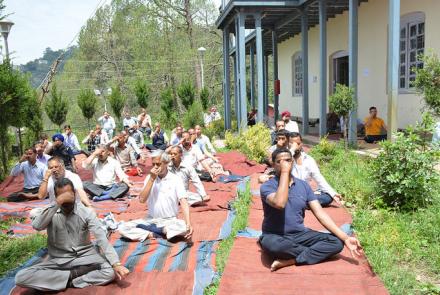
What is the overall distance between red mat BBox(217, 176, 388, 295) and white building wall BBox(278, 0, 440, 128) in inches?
237

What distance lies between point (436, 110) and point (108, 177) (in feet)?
19.0

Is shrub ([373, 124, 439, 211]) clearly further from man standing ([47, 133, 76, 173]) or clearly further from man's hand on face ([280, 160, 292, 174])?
man standing ([47, 133, 76, 173])

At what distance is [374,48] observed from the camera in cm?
1250

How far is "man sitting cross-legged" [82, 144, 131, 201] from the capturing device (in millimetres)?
8008

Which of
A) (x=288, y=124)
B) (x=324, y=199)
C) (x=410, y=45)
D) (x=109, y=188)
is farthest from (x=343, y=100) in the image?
(x=109, y=188)

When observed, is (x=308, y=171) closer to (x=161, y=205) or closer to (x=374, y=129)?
(x=161, y=205)

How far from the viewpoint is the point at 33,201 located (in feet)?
27.4

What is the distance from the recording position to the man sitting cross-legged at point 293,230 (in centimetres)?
418

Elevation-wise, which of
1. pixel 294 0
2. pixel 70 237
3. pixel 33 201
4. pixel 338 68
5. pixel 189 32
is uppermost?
pixel 189 32

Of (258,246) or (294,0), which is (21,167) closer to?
(258,246)

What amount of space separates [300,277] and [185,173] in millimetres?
3133

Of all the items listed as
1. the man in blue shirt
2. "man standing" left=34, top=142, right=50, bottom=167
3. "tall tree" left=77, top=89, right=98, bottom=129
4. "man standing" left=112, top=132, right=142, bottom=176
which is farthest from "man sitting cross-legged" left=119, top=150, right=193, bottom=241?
"tall tree" left=77, top=89, right=98, bottom=129

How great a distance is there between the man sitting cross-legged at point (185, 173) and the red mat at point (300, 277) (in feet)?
7.22

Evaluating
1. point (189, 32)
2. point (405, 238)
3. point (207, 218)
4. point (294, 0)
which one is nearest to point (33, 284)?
point (207, 218)
